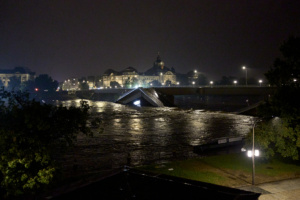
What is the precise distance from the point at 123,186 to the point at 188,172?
390 inches

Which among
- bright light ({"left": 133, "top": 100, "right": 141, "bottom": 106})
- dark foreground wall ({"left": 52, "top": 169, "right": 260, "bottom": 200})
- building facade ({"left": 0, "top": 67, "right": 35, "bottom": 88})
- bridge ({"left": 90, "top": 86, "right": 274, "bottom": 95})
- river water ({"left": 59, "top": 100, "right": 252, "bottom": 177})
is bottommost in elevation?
river water ({"left": 59, "top": 100, "right": 252, "bottom": 177})

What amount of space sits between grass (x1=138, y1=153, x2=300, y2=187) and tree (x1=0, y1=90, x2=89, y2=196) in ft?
26.4

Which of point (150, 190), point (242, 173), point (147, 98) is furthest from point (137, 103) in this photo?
point (150, 190)

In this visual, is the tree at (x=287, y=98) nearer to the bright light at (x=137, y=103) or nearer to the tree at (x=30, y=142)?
the tree at (x=30, y=142)

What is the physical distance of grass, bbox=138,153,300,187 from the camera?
18391 millimetres

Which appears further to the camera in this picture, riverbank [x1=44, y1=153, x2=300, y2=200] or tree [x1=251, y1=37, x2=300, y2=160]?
tree [x1=251, y1=37, x2=300, y2=160]

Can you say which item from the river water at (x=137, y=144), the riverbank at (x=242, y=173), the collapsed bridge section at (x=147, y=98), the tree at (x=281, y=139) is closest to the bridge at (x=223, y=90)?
the collapsed bridge section at (x=147, y=98)

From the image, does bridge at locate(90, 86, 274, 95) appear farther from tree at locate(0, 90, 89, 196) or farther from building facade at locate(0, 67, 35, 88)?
building facade at locate(0, 67, 35, 88)

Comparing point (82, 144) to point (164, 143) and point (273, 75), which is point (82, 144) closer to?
point (164, 143)

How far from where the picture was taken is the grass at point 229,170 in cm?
1839

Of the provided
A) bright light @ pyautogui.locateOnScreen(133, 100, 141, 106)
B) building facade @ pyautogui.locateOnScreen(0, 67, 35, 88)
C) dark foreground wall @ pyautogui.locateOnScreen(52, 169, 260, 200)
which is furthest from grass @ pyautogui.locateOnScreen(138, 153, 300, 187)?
building facade @ pyautogui.locateOnScreen(0, 67, 35, 88)

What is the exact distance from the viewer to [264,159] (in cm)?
2194

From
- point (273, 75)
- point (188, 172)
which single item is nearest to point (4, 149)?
point (188, 172)

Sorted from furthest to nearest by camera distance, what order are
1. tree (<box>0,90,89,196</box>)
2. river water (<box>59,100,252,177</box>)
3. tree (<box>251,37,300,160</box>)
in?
river water (<box>59,100,252,177</box>), tree (<box>251,37,300,160</box>), tree (<box>0,90,89,196</box>)
